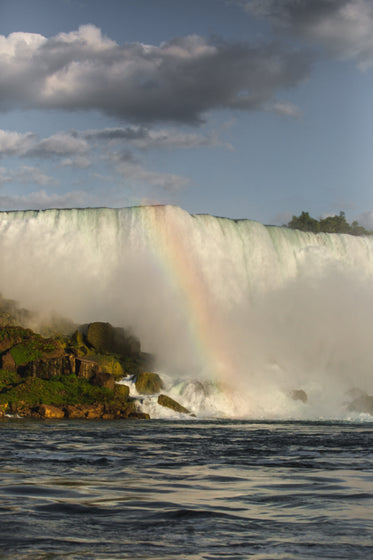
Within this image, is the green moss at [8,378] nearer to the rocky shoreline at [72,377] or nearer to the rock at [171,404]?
the rocky shoreline at [72,377]

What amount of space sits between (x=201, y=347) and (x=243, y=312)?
488 centimetres

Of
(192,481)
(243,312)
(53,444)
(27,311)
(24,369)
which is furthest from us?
(243,312)

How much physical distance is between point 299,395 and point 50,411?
16.6 metres

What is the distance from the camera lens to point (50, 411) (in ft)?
100

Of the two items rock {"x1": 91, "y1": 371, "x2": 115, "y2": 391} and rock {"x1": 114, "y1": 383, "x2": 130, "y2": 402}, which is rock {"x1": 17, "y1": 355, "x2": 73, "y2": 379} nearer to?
rock {"x1": 91, "y1": 371, "x2": 115, "y2": 391}

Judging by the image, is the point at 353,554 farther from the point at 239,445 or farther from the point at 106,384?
the point at 106,384

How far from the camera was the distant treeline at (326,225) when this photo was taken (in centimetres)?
9694

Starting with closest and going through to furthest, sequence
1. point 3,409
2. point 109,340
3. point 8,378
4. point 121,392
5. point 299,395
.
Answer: point 3,409
point 8,378
point 121,392
point 109,340
point 299,395

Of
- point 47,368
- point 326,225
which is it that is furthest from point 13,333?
point 326,225

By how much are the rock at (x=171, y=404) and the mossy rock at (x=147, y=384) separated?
2100 millimetres

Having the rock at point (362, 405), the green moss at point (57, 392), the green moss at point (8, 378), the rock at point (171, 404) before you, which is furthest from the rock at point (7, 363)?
the rock at point (362, 405)

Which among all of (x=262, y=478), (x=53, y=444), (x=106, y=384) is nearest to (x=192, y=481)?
(x=262, y=478)

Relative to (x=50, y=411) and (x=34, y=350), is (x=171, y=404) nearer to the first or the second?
(x=50, y=411)

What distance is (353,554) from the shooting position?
19.1 feet
